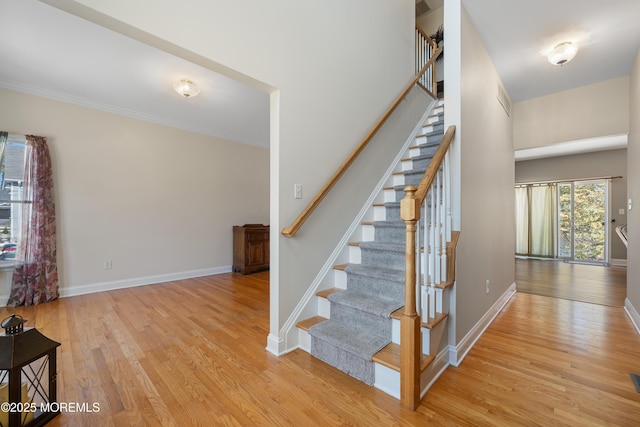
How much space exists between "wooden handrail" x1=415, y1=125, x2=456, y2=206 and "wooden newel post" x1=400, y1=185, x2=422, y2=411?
0.09m

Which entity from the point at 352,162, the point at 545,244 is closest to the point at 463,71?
the point at 352,162

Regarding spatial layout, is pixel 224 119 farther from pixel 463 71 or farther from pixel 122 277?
pixel 463 71

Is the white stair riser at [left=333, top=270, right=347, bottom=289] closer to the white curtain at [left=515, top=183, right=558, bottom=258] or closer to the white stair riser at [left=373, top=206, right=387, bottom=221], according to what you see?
the white stair riser at [left=373, top=206, right=387, bottom=221]

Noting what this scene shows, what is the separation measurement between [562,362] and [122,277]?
16.5ft

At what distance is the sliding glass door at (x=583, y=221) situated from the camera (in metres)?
6.01

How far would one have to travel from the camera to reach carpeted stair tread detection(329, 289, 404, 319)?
1.84 meters

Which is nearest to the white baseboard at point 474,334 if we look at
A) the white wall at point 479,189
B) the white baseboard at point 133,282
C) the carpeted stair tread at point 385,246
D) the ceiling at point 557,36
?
the white wall at point 479,189

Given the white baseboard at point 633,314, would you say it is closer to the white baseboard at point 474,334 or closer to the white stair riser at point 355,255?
the white baseboard at point 474,334

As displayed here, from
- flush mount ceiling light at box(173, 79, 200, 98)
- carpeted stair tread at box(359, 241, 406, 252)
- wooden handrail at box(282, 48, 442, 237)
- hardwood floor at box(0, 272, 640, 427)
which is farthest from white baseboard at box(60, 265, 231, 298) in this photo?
carpeted stair tread at box(359, 241, 406, 252)

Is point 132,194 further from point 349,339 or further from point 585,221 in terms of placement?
point 585,221

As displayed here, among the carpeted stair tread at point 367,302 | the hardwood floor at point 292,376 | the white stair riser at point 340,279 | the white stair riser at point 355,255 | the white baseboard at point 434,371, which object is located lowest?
the hardwood floor at point 292,376

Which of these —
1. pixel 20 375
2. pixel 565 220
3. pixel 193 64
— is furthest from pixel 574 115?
pixel 20 375

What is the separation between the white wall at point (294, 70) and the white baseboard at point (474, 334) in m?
1.20

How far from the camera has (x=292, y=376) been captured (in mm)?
1735
